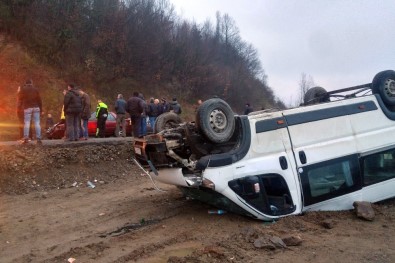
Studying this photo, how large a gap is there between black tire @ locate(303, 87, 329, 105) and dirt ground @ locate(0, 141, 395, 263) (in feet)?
7.49

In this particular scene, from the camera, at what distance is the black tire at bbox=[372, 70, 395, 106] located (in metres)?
7.37

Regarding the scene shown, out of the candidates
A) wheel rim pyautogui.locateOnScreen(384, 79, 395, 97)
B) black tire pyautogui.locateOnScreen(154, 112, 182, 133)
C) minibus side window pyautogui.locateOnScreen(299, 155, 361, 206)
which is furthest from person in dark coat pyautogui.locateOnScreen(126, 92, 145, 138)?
minibus side window pyautogui.locateOnScreen(299, 155, 361, 206)

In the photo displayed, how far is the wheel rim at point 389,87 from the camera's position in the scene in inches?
292

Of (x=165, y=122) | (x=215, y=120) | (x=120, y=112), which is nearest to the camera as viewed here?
(x=215, y=120)

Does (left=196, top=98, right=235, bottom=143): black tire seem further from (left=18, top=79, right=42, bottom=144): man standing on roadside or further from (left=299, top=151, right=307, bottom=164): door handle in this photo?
(left=18, top=79, right=42, bottom=144): man standing on roadside

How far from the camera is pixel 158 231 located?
614 cm

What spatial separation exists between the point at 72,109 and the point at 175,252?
768 centimetres

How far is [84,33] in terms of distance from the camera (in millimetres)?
29156

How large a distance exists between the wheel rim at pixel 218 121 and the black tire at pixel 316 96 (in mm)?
2677

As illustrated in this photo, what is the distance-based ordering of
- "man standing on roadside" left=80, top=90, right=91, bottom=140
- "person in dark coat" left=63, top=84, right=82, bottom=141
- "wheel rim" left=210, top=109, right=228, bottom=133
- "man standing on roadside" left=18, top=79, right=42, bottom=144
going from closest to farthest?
"wheel rim" left=210, top=109, right=228, bottom=133
"man standing on roadside" left=18, top=79, right=42, bottom=144
"person in dark coat" left=63, top=84, right=82, bottom=141
"man standing on roadside" left=80, top=90, right=91, bottom=140

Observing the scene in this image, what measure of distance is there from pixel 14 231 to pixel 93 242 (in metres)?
1.62

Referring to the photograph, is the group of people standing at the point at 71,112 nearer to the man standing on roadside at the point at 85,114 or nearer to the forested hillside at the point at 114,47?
the man standing on roadside at the point at 85,114

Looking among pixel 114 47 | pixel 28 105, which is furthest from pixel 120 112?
pixel 114 47

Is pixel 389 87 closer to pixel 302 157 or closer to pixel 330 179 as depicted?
pixel 330 179
